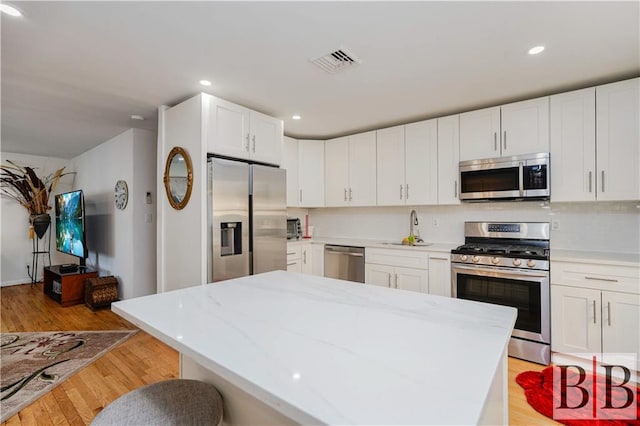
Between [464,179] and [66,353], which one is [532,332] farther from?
[66,353]

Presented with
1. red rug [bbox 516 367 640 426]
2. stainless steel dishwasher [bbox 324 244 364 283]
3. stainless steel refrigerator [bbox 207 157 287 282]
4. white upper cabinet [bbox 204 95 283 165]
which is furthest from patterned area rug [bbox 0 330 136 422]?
red rug [bbox 516 367 640 426]

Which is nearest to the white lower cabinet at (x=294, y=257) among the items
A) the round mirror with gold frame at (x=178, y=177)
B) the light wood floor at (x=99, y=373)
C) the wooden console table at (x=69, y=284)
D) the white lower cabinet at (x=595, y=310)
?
the round mirror with gold frame at (x=178, y=177)

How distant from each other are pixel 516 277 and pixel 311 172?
8.79 ft

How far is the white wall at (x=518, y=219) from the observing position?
2684 mm

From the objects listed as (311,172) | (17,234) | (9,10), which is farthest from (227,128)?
(17,234)

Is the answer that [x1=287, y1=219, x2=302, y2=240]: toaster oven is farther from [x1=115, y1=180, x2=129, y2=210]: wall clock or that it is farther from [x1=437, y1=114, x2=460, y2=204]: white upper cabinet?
[x1=115, y1=180, x2=129, y2=210]: wall clock

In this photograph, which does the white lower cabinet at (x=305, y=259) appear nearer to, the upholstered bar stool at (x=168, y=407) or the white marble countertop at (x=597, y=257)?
the white marble countertop at (x=597, y=257)

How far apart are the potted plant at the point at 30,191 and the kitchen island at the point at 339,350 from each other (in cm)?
548

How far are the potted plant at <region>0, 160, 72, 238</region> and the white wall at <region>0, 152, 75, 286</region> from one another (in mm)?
160

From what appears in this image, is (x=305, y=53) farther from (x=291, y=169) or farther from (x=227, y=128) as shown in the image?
(x=291, y=169)

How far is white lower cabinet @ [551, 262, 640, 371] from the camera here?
89.3 inches

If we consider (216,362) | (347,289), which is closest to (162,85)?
(347,289)

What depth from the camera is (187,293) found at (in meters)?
1.44

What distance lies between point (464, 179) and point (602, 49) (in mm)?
1401
